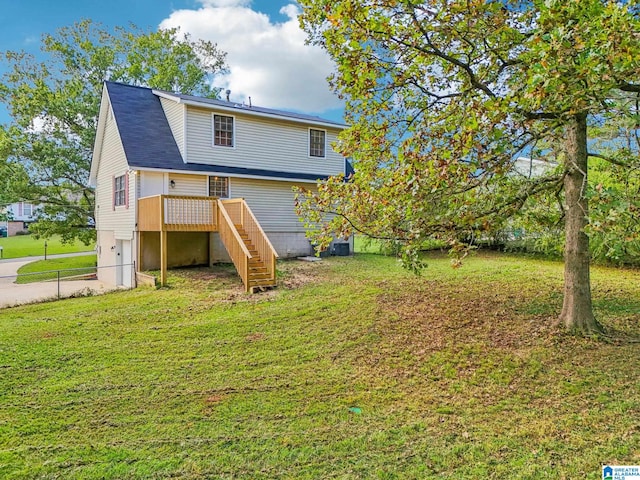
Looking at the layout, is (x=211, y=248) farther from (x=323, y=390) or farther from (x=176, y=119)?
(x=323, y=390)

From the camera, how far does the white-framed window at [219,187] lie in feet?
48.4

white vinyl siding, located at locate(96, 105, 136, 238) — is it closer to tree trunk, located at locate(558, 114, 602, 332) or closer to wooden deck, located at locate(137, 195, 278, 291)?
wooden deck, located at locate(137, 195, 278, 291)

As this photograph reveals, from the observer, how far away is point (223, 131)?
15.1 meters

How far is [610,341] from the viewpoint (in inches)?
225

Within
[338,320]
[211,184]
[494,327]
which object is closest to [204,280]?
[211,184]

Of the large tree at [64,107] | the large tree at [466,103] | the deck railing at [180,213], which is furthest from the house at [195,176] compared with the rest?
the large tree at [466,103]

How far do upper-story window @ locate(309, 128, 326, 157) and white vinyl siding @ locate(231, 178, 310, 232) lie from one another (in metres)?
1.76

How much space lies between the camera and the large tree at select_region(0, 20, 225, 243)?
59.8 feet

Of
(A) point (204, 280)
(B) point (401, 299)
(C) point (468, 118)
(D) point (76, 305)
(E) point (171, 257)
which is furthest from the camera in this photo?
(E) point (171, 257)

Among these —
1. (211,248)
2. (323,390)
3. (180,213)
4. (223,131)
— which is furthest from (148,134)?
(323,390)

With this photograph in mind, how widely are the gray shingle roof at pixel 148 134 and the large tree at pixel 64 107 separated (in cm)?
545

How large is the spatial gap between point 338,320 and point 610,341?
13.5 feet

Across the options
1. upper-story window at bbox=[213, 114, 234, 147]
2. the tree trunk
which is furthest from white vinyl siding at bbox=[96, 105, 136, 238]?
the tree trunk

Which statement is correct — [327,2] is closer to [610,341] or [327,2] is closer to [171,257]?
[610,341]
